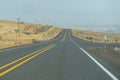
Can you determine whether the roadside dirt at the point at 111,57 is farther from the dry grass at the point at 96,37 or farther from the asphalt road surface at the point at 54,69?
the dry grass at the point at 96,37

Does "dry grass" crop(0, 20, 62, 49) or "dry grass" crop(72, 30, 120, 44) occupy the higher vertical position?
"dry grass" crop(0, 20, 62, 49)

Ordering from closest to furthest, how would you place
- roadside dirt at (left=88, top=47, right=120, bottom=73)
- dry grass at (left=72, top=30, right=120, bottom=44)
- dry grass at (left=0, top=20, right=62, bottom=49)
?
1. roadside dirt at (left=88, top=47, right=120, bottom=73)
2. dry grass at (left=0, top=20, right=62, bottom=49)
3. dry grass at (left=72, top=30, right=120, bottom=44)

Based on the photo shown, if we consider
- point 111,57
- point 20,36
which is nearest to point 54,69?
point 111,57

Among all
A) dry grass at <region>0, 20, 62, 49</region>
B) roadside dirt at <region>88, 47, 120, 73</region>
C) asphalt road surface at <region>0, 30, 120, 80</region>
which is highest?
asphalt road surface at <region>0, 30, 120, 80</region>

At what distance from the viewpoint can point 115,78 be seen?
1048 cm

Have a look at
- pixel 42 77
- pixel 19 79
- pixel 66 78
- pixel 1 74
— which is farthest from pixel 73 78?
pixel 1 74

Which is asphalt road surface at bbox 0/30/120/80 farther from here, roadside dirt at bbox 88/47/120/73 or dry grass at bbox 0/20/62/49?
dry grass at bbox 0/20/62/49

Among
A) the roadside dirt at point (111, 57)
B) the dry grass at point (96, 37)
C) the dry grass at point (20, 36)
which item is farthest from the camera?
the dry grass at point (96, 37)

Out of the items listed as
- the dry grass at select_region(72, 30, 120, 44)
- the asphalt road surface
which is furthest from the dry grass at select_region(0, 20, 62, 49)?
the asphalt road surface

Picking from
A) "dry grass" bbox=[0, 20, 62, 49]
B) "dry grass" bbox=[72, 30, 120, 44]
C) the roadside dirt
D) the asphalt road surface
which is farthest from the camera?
"dry grass" bbox=[72, 30, 120, 44]

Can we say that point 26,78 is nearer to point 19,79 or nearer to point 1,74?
point 19,79

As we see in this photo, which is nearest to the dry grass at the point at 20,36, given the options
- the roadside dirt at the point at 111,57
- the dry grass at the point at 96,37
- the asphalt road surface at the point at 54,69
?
the dry grass at the point at 96,37

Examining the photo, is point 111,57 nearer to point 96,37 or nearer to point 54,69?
point 54,69

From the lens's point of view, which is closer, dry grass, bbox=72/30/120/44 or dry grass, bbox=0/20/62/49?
dry grass, bbox=0/20/62/49
